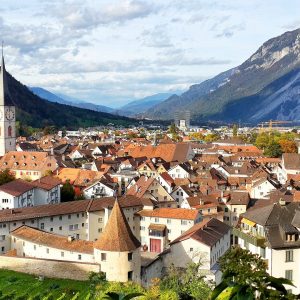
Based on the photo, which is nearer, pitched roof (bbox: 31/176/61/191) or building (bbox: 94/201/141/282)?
building (bbox: 94/201/141/282)

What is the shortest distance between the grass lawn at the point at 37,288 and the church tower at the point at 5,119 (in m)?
59.9

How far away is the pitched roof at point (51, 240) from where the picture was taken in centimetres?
3978

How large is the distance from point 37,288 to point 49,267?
2.50m

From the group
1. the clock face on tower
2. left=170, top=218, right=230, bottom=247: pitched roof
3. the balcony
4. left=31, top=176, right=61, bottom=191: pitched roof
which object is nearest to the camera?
the balcony

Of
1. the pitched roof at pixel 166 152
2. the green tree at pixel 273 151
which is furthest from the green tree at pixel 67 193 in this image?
the green tree at pixel 273 151

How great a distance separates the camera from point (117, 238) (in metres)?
36.5

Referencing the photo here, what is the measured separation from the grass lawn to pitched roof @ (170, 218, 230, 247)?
32.9ft

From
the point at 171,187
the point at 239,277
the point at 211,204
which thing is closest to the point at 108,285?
the point at 239,277

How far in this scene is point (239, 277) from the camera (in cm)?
1179

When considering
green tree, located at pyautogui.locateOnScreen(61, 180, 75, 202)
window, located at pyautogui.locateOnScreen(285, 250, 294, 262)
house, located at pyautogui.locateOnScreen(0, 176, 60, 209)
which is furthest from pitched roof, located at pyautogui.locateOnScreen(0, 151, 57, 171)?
window, located at pyautogui.locateOnScreen(285, 250, 294, 262)

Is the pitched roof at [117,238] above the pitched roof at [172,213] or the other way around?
above

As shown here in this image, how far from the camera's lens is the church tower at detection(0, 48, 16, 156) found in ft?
309

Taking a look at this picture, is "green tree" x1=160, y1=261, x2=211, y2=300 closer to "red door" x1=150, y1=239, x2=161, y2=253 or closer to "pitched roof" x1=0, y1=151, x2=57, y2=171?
"red door" x1=150, y1=239, x2=161, y2=253

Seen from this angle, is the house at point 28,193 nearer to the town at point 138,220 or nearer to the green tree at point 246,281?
the town at point 138,220
